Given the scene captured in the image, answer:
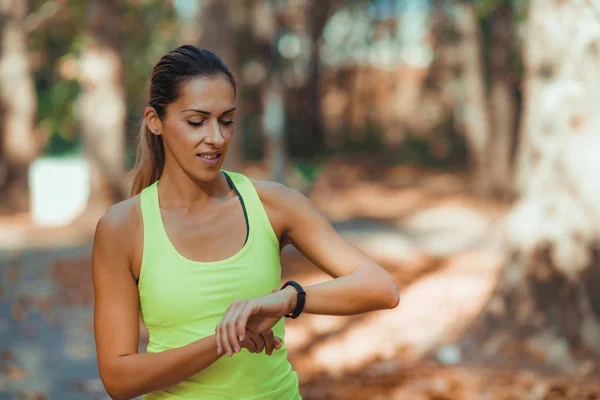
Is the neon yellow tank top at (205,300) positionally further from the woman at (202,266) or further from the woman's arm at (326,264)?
the woman's arm at (326,264)

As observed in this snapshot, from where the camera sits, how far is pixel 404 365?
662 centimetres

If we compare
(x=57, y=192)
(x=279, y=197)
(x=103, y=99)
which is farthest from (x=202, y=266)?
(x=57, y=192)

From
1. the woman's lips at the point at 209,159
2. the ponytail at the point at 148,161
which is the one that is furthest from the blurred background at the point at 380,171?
the woman's lips at the point at 209,159

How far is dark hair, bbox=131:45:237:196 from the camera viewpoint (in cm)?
257

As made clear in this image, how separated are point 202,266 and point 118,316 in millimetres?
273

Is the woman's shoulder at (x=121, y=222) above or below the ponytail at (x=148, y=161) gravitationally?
below

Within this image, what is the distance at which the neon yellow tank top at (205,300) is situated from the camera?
8.04 feet

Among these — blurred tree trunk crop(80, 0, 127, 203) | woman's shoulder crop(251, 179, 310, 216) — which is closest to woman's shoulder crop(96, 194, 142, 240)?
woman's shoulder crop(251, 179, 310, 216)

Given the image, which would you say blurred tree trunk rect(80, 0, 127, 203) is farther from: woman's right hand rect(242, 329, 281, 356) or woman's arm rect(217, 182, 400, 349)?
woman's right hand rect(242, 329, 281, 356)

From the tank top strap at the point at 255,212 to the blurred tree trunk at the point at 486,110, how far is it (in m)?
17.5

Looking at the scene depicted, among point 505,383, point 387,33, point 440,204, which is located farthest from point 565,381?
point 387,33

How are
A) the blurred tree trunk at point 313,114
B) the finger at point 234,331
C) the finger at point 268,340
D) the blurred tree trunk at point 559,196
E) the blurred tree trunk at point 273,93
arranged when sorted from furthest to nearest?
the blurred tree trunk at point 313,114 → the blurred tree trunk at point 273,93 → the blurred tree trunk at point 559,196 → the finger at point 268,340 → the finger at point 234,331

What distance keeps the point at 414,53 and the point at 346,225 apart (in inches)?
777

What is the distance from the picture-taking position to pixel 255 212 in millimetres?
2607
